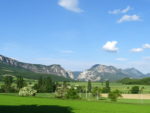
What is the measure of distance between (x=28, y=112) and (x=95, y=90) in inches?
3286

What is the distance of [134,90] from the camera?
468 feet

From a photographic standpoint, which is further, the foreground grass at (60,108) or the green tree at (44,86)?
the green tree at (44,86)

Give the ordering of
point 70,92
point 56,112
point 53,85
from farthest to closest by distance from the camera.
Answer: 1. point 53,85
2. point 70,92
3. point 56,112

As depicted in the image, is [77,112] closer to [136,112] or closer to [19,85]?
[136,112]

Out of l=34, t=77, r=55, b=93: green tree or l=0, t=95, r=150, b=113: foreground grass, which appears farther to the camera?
l=34, t=77, r=55, b=93: green tree

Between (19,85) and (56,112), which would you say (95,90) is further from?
(56,112)

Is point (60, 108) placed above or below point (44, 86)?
below

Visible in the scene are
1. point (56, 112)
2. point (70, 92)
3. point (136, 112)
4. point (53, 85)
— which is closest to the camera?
point (56, 112)

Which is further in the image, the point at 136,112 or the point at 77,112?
the point at 136,112

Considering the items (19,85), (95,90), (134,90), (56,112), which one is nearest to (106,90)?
(134,90)

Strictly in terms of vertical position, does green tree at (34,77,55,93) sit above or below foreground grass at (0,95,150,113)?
above

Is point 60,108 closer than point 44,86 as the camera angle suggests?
Yes

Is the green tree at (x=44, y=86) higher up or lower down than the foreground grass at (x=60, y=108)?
higher up

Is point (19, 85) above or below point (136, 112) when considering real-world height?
above
